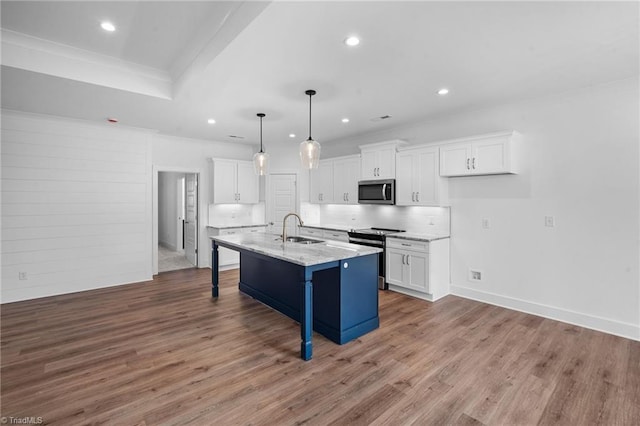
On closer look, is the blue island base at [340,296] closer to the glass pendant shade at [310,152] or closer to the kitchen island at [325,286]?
the kitchen island at [325,286]

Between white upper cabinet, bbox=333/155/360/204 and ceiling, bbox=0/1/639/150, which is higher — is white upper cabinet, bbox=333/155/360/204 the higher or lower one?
the lower one

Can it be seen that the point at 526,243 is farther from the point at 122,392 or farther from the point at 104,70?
the point at 104,70

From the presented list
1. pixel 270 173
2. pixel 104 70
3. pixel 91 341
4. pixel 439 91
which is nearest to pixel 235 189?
pixel 270 173

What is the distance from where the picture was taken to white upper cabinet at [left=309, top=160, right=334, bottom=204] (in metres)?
6.48

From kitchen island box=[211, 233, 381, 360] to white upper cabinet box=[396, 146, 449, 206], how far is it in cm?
181

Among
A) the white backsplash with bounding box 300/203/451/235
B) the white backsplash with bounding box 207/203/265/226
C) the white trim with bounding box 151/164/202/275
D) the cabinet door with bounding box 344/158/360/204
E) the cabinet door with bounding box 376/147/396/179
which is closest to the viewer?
the white backsplash with bounding box 300/203/451/235

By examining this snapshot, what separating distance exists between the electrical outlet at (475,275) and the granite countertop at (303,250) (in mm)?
1930

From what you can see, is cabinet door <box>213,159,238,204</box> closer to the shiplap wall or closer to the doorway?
the doorway

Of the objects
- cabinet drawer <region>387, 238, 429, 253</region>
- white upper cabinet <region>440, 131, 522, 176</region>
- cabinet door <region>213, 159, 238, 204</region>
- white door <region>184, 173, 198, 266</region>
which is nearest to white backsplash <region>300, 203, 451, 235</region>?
cabinet drawer <region>387, 238, 429, 253</region>

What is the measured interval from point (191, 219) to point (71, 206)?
2530 millimetres

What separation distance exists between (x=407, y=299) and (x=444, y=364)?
1.82 meters

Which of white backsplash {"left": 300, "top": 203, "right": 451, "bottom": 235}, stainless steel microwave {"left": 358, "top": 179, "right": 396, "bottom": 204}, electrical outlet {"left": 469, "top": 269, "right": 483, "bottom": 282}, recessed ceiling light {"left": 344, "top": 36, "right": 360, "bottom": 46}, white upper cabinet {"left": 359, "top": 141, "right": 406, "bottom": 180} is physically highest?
recessed ceiling light {"left": 344, "top": 36, "right": 360, "bottom": 46}

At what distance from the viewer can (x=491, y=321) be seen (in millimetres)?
3688

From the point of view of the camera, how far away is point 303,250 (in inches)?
132
